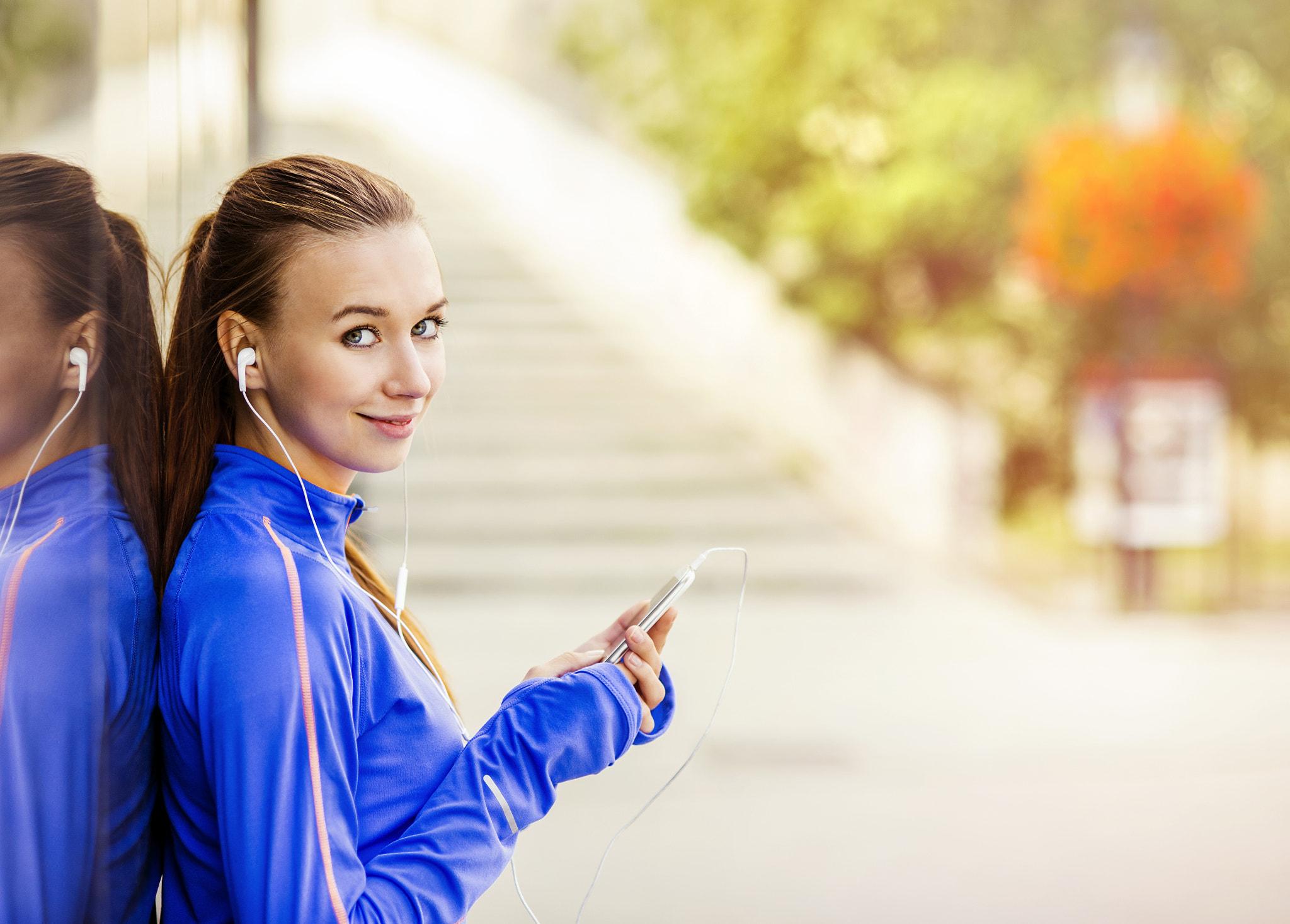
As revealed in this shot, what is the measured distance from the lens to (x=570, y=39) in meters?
9.09

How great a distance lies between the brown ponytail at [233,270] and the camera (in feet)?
3.06

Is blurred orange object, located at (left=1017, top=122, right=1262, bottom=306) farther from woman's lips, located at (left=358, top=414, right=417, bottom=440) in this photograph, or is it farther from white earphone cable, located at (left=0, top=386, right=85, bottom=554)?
white earphone cable, located at (left=0, top=386, right=85, bottom=554)

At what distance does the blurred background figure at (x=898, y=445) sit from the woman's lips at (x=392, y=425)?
1.51 metres

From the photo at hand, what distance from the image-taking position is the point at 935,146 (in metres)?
6.89

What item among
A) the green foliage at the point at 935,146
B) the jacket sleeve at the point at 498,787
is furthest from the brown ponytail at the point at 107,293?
the green foliage at the point at 935,146

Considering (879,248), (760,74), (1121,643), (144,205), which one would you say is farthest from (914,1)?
(144,205)

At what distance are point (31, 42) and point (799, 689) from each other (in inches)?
163

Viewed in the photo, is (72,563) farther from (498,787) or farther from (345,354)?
(498,787)

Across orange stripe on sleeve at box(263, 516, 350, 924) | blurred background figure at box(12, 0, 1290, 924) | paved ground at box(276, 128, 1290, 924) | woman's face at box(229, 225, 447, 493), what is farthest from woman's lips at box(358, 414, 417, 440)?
paved ground at box(276, 128, 1290, 924)

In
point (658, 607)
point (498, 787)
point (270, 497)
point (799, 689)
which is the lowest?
point (799, 689)

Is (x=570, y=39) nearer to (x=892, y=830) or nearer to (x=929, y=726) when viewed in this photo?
(x=929, y=726)

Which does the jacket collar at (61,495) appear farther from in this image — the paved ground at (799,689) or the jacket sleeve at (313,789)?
the paved ground at (799,689)

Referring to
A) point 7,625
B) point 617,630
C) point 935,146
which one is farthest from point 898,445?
point 7,625

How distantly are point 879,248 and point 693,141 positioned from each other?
1.56 metres
